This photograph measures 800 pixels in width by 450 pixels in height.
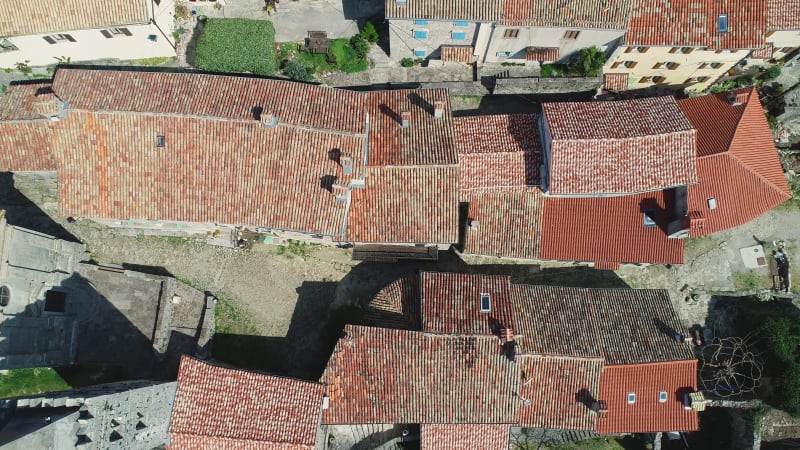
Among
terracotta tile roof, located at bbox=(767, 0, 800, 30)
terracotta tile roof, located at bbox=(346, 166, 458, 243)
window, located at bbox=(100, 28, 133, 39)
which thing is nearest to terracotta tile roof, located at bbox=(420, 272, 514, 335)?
terracotta tile roof, located at bbox=(346, 166, 458, 243)

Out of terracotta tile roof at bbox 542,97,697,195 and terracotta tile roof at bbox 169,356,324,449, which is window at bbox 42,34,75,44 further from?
terracotta tile roof at bbox 542,97,697,195

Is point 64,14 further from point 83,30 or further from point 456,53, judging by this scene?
point 456,53

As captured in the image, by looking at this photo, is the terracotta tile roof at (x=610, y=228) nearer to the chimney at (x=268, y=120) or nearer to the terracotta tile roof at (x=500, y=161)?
the terracotta tile roof at (x=500, y=161)

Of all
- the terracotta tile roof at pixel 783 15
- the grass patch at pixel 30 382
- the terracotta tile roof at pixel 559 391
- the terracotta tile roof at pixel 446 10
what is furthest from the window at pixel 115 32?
the terracotta tile roof at pixel 783 15

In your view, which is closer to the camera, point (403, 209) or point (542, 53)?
point (403, 209)

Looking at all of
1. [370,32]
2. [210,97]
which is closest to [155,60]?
[210,97]

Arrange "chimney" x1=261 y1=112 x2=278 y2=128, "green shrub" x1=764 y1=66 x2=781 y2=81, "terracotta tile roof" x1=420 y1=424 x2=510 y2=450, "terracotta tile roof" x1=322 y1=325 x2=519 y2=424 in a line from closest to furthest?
"chimney" x1=261 y1=112 x2=278 y2=128 → "terracotta tile roof" x1=322 y1=325 x2=519 y2=424 → "terracotta tile roof" x1=420 y1=424 x2=510 y2=450 → "green shrub" x1=764 y1=66 x2=781 y2=81

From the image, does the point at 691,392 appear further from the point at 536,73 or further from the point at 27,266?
the point at 27,266
